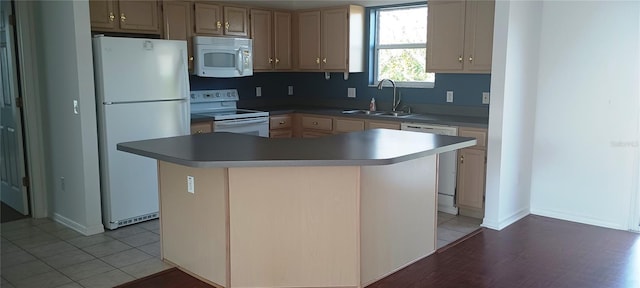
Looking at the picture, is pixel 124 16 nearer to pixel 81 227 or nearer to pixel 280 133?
pixel 81 227

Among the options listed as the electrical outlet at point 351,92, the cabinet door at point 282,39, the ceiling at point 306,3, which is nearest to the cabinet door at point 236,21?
the ceiling at point 306,3

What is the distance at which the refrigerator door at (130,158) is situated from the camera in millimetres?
4188

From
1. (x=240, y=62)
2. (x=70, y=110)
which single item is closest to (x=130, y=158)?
(x=70, y=110)

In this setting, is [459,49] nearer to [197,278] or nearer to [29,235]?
[197,278]

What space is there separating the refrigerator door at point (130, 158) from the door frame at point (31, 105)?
789 mm

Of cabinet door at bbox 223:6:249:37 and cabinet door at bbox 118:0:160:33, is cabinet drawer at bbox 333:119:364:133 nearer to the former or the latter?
cabinet door at bbox 223:6:249:37

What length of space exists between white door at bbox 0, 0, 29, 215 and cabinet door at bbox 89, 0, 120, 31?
2.25 feet

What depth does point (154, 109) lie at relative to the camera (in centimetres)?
438

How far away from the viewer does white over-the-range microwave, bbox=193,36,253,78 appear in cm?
509

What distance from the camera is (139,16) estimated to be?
185 inches

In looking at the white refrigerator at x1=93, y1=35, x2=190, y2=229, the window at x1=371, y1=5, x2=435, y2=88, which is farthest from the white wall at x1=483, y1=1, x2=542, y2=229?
the white refrigerator at x1=93, y1=35, x2=190, y2=229

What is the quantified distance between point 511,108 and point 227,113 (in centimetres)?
273

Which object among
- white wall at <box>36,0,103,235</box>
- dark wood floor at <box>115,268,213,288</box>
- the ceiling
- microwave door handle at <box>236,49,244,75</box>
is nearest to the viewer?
dark wood floor at <box>115,268,213,288</box>

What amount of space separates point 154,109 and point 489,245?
2864 millimetres
